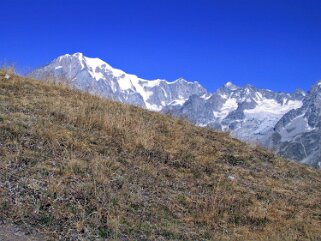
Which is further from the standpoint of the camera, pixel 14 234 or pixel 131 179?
pixel 131 179

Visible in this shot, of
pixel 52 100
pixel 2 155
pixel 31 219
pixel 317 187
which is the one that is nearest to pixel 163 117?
pixel 52 100

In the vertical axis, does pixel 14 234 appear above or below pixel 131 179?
below

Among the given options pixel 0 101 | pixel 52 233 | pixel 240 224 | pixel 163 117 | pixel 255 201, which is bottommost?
pixel 52 233

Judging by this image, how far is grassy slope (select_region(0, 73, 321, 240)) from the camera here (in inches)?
376

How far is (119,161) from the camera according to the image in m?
12.3

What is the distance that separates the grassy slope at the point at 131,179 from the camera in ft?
31.3

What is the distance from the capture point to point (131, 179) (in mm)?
11492

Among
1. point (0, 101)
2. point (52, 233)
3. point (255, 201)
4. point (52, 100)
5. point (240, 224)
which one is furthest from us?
point (52, 100)

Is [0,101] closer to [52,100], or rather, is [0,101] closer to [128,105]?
[52,100]

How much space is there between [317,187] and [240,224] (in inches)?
200

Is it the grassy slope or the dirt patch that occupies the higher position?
the grassy slope

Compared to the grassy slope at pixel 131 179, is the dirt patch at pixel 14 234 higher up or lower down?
lower down

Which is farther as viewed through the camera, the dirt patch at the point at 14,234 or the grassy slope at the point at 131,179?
the grassy slope at the point at 131,179

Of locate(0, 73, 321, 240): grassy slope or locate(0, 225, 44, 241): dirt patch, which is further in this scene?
locate(0, 73, 321, 240): grassy slope
